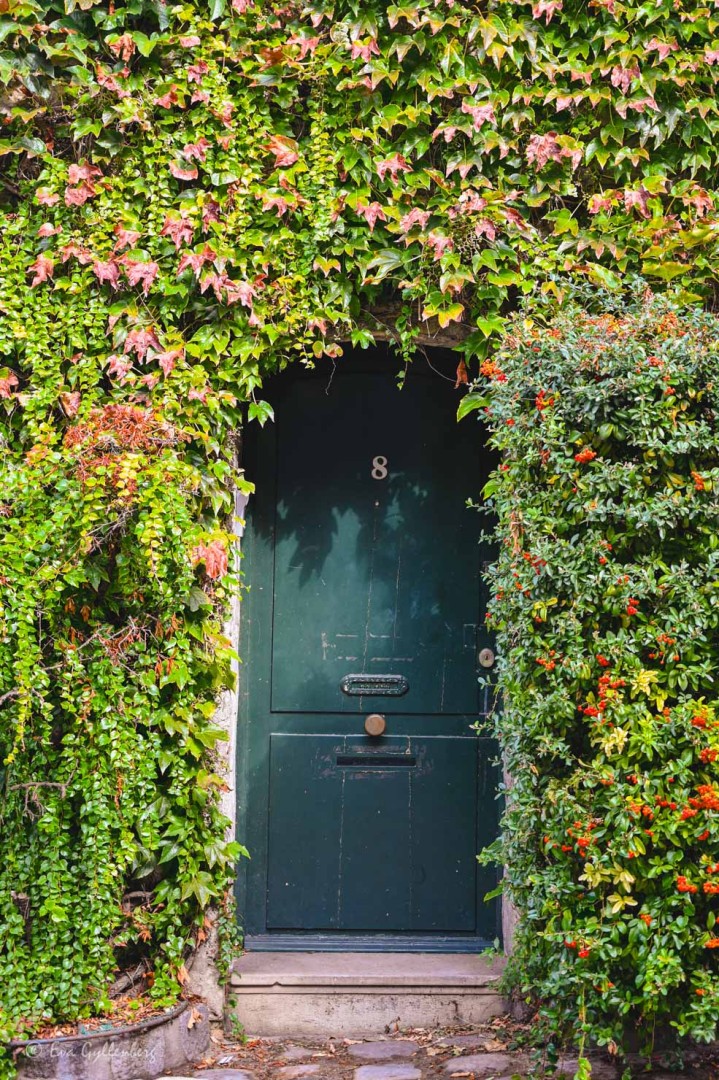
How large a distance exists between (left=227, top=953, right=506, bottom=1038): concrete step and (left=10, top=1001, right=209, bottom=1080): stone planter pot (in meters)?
0.44

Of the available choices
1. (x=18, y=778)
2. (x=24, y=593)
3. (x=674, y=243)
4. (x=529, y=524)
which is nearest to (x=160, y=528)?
(x=24, y=593)

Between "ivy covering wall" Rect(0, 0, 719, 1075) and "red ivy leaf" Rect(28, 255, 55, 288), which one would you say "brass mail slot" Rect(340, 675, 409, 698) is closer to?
"ivy covering wall" Rect(0, 0, 719, 1075)

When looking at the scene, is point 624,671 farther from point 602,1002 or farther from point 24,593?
point 24,593

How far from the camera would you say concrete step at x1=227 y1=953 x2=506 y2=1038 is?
163 inches

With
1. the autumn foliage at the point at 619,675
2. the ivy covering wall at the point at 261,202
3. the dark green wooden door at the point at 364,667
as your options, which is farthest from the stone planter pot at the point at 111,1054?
the autumn foliage at the point at 619,675

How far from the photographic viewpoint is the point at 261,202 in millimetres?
4191

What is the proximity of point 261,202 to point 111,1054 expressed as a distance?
10.6 feet

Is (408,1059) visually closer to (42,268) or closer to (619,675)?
(619,675)

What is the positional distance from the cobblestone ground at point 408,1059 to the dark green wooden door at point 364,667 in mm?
465

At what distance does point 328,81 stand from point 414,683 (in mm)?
2564

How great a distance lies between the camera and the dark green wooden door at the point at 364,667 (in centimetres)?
450

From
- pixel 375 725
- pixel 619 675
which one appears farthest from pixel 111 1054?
pixel 619 675

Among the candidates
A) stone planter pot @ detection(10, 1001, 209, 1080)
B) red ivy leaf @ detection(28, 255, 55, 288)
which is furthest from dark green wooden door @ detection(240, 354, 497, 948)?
red ivy leaf @ detection(28, 255, 55, 288)

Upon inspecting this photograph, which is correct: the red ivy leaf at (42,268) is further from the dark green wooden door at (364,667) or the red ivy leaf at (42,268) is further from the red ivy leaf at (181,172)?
the dark green wooden door at (364,667)
